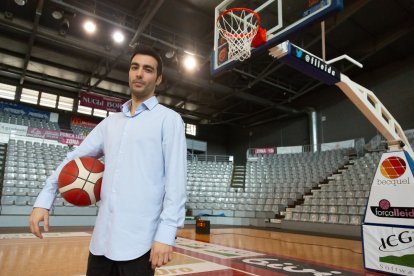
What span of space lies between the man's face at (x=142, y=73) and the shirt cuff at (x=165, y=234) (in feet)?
2.19

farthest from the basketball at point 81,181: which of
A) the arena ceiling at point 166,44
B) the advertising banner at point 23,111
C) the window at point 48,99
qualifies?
the window at point 48,99

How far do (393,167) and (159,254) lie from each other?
398 centimetres

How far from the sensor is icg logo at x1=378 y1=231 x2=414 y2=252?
12.2 ft

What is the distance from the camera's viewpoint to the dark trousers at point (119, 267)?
1.21 m

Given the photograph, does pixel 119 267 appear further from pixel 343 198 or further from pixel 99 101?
pixel 99 101

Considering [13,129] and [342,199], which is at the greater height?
[13,129]

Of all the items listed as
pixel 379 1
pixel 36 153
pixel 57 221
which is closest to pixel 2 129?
pixel 36 153

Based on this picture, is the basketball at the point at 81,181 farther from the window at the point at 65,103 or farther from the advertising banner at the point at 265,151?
the window at the point at 65,103

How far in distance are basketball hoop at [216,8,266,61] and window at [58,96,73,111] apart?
43.7 feet

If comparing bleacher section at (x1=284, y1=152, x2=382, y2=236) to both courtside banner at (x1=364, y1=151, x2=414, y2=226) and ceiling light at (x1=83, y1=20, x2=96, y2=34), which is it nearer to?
courtside banner at (x1=364, y1=151, x2=414, y2=226)

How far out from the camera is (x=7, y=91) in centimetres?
1438

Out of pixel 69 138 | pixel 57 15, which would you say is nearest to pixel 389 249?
pixel 57 15

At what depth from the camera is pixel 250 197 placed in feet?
41.4

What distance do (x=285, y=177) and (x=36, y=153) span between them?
10.5 metres
